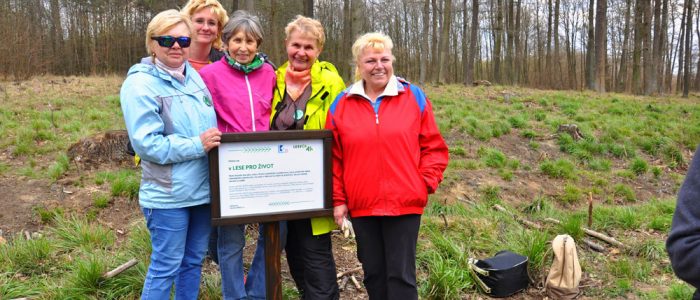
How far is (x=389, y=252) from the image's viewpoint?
3.33 meters

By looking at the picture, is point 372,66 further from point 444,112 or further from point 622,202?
point 444,112

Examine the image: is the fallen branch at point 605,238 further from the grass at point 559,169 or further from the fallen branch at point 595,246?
the grass at point 559,169

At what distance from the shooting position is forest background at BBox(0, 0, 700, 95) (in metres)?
18.2

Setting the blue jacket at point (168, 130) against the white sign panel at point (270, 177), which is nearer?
the blue jacket at point (168, 130)

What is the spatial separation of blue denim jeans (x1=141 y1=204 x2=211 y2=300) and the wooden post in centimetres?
40

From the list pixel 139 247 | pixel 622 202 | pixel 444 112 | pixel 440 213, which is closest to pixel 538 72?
pixel 444 112

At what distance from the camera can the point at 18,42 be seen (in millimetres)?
15984

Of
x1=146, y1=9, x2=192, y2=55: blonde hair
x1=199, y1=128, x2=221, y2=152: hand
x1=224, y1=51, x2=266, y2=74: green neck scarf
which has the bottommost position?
x1=199, y1=128, x2=221, y2=152: hand

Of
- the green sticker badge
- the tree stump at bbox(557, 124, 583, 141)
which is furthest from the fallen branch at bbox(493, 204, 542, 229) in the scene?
the tree stump at bbox(557, 124, 583, 141)

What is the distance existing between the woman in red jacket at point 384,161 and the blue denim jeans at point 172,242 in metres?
0.89

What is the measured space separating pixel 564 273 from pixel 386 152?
2.49 metres

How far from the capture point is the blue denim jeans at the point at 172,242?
3.08 m

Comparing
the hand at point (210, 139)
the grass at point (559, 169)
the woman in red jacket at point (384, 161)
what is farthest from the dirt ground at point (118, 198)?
the hand at point (210, 139)

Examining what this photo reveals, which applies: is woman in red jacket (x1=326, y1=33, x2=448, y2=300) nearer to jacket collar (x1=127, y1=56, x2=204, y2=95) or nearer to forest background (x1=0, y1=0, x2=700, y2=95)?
jacket collar (x1=127, y1=56, x2=204, y2=95)
